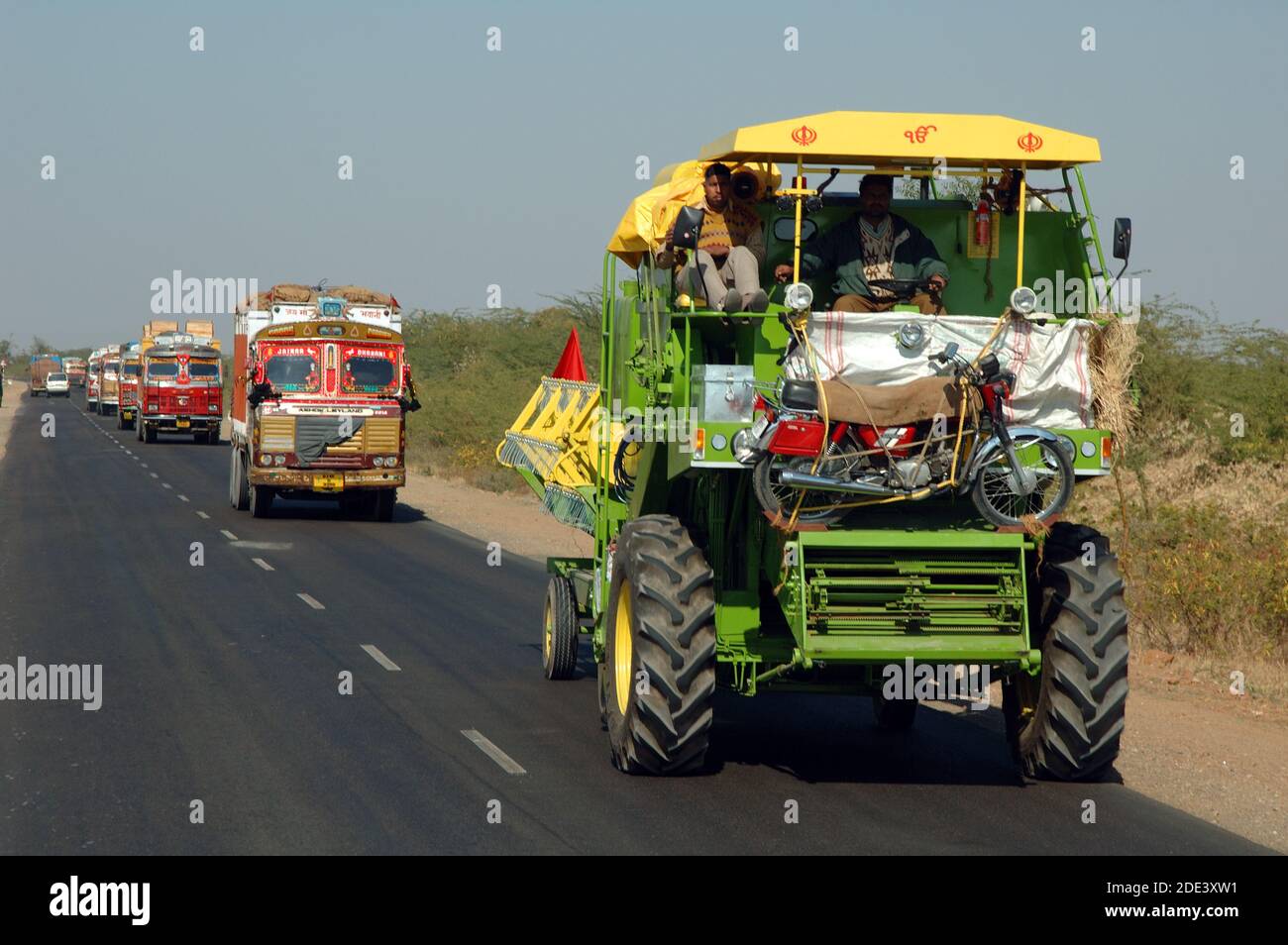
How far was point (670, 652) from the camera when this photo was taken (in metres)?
8.72

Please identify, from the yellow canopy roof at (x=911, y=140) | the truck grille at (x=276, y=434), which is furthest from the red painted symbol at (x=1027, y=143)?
the truck grille at (x=276, y=434)

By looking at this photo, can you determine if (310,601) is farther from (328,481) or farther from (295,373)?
(295,373)

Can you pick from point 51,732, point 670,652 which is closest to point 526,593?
point 51,732

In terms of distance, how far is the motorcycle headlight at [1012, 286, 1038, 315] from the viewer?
29.1 ft

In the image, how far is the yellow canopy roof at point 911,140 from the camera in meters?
8.99

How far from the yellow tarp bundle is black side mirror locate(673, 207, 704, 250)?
104cm

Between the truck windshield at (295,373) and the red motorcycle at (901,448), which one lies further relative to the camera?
the truck windshield at (295,373)

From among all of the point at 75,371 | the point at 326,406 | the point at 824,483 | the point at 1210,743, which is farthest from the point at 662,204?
the point at 75,371

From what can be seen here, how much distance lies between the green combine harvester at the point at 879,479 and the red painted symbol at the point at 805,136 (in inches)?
0.6

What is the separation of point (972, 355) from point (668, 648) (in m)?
2.31

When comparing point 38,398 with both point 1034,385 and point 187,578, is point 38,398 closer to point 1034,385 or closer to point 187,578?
point 187,578

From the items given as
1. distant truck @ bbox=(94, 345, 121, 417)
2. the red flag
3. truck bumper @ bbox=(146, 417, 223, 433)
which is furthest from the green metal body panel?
distant truck @ bbox=(94, 345, 121, 417)

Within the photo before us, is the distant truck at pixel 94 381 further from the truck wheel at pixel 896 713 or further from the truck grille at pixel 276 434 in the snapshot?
the truck wheel at pixel 896 713

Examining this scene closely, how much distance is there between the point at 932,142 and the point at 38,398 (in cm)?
10886
